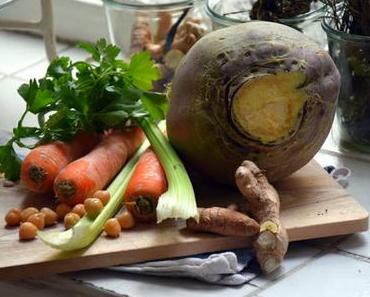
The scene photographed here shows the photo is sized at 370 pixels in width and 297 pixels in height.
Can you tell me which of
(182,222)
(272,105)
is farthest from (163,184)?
(272,105)

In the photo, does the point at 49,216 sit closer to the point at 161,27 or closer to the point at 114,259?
the point at 114,259

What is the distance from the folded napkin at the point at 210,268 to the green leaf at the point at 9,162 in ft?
0.70

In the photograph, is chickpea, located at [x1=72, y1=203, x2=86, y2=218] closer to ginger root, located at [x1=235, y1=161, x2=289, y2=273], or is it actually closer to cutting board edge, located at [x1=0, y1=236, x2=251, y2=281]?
cutting board edge, located at [x1=0, y1=236, x2=251, y2=281]

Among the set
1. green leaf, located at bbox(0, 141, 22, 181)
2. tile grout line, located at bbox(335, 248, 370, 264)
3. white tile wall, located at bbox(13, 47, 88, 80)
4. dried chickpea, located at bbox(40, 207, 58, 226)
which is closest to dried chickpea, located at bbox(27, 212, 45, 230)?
dried chickpea, located at bbox(40, 207, 58, 226)

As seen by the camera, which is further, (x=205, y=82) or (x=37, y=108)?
(x=37, y=108)

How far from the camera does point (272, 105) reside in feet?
3.67

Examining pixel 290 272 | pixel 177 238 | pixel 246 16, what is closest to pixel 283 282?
pixel 290 272

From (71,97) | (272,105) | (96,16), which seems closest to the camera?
(272,105)

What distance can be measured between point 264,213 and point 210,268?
0.28 feet

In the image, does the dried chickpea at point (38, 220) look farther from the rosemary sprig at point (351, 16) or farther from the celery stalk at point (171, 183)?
the rosemary sprig at point (351, 16)

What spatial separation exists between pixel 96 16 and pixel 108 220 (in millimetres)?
765

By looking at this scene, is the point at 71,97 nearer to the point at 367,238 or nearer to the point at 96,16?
the point at 367,238

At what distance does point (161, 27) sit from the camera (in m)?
1.55

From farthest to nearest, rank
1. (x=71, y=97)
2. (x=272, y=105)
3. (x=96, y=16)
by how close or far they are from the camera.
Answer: (x=96, y=16) → (x=71, y=97) → (x=272, y=105)
